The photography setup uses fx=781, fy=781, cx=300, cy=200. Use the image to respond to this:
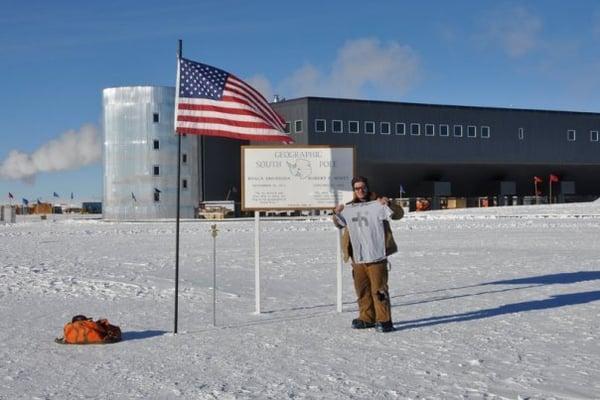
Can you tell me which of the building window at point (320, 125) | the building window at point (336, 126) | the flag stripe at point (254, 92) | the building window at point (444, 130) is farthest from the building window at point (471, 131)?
the flag stripe at point (254, 92)

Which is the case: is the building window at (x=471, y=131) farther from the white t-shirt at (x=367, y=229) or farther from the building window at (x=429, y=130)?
the white t-shirt at (x=367, y=229)

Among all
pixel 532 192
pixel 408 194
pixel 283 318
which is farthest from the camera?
pixel 532 192

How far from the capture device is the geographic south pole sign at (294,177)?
12438 mm

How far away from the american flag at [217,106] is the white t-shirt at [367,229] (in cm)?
225

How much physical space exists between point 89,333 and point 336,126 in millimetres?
54762

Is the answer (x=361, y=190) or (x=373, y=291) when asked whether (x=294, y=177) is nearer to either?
(x=361, y=190)

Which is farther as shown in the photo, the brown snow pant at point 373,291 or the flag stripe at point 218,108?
the flag stripe at point 218,108

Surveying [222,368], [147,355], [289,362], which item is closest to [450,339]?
[289,362]

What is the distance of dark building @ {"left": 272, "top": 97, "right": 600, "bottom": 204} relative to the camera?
63594 mm

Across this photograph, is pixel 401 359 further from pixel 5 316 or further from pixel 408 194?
pixel 408 194

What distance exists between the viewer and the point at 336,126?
63.3 metres

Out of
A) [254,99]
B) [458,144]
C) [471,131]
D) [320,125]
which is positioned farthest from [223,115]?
Answer: [471,131]

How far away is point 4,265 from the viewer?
19.6 metres

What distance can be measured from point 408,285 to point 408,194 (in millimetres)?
54859
